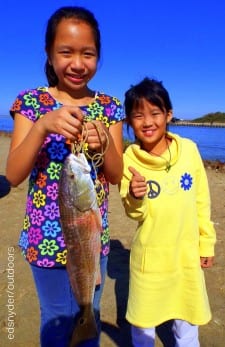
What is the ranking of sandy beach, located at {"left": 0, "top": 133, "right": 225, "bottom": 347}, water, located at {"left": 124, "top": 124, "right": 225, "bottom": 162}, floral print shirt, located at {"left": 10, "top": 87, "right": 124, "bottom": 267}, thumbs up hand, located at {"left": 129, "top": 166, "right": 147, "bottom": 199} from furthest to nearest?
water, located at {"left": 124, "top": 124, "right": 225, "bottom": 162} < sandy beach, located at {"left": 0, "top": 133, "right": 225, "bottom": 347} < thumbs up hand, located at {"left": 129, "top": 166, "right": 147, "bottom": 199} < floral print shirt, located at {"left": 10, "top": 87, "right": 124, "bottom": 267}

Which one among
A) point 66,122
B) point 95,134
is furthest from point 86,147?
point 66,122

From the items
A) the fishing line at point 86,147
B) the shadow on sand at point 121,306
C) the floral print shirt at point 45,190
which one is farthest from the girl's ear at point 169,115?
the shadow on sand at point 121,306

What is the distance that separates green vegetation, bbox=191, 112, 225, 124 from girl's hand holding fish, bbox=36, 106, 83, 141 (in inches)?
4718

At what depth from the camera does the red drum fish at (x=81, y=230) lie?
198cm

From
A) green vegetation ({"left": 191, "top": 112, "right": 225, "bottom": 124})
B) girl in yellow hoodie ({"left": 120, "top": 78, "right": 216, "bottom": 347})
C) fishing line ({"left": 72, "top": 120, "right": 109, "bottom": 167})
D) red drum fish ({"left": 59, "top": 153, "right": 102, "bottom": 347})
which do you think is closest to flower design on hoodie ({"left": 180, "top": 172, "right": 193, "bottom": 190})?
girl in yellow hoodie ({"left": 120, "top": 78, "right": 216, "bottom": 347})

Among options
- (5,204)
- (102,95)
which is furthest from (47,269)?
(5,204)

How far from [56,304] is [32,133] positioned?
3.66 ft

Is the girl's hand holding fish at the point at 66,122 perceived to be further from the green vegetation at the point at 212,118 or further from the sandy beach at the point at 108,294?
the green vegetation at the point at 212,118

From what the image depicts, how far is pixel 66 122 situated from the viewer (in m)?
1.92

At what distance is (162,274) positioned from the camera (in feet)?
9.70

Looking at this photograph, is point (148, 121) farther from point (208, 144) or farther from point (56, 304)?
point (208, 144)

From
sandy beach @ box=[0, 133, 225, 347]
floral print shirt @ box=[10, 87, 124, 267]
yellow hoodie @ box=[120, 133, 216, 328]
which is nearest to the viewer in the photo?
floral print shirt @ box=[10, 87, 124, 267]

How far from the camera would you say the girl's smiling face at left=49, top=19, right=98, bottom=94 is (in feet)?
7.38

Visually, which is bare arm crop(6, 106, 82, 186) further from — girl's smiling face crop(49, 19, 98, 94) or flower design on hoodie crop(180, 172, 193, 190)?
flower design on hoodie crop(180, 172, 193, 190)
